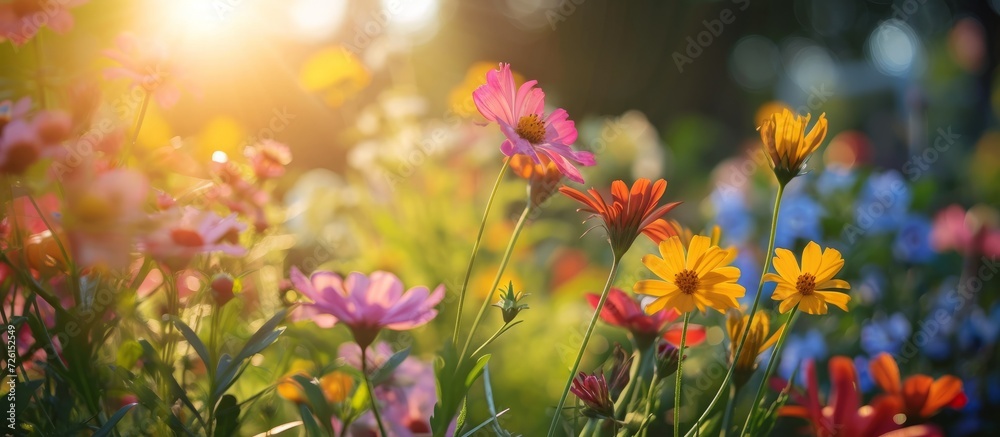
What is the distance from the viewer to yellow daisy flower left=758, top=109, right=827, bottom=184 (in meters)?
0.37

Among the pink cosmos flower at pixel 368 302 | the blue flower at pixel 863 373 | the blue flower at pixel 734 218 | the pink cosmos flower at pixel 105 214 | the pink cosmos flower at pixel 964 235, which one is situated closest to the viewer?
the pink cosmos flower at pixel 105 214

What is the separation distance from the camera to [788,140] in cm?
→ 38

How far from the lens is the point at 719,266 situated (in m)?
0.39

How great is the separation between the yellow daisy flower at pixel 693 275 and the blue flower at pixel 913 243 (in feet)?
2.68

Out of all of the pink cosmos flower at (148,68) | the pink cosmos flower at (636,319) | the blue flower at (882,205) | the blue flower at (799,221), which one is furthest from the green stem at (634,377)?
the blue flower at (882,205)

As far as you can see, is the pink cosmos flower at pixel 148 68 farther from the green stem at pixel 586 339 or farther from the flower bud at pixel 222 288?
the green stem at pixel 586 339

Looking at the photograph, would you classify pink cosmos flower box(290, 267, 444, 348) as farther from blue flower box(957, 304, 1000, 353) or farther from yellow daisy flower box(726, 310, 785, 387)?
blue flower box(957, 304, 1000, 353)

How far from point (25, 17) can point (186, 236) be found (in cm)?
20

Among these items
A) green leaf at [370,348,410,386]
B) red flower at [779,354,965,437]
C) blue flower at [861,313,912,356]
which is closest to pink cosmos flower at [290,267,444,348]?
green leaf at [370,348,410,386]

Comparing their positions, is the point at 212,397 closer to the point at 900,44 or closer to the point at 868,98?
the point at 900,44

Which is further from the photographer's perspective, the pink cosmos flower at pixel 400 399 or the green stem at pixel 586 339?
the pink cosmos flower at pixel 400 399

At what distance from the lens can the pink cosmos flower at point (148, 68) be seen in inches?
17.4

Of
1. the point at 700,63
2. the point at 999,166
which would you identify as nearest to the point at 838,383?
the point at 999,166

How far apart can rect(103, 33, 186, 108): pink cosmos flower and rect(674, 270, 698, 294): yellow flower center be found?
34 cm
